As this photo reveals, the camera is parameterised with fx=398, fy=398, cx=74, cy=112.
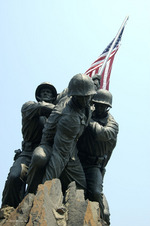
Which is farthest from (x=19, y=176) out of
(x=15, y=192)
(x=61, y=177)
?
(x=61, y=177)

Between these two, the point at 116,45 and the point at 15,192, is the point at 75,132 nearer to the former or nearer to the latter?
the point at 15,192

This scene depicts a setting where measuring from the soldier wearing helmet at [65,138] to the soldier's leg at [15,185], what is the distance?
671 millimetres

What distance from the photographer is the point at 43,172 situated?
24.4 feet

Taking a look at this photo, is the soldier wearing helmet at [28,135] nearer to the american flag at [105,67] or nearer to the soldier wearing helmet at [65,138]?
the soldier wearing helmet at [65,138]

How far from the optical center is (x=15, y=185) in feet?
26.6

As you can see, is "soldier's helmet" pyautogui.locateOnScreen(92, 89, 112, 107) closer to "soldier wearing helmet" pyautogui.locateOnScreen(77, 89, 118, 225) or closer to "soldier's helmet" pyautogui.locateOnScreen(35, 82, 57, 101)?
"soldier wearing helmet" pyautogui.locateOnScreen(77, 89, 118, 225)

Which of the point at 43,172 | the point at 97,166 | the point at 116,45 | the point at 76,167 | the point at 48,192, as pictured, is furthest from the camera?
the point at 116,45

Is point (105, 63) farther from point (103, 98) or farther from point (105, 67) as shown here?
point (103, 98)

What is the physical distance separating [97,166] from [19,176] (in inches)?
67.0

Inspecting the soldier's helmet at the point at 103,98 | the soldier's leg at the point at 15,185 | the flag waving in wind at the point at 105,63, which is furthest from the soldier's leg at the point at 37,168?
the flag waving in wind at the point at 105,63

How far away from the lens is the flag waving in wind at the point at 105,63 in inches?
543

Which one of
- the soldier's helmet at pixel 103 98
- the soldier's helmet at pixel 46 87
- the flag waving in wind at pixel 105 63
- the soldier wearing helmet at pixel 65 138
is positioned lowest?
the soldier wearing helmet at pixel 65 138

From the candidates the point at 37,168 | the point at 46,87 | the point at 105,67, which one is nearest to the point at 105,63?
the point at 105,67

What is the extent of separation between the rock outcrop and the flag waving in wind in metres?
7.23
